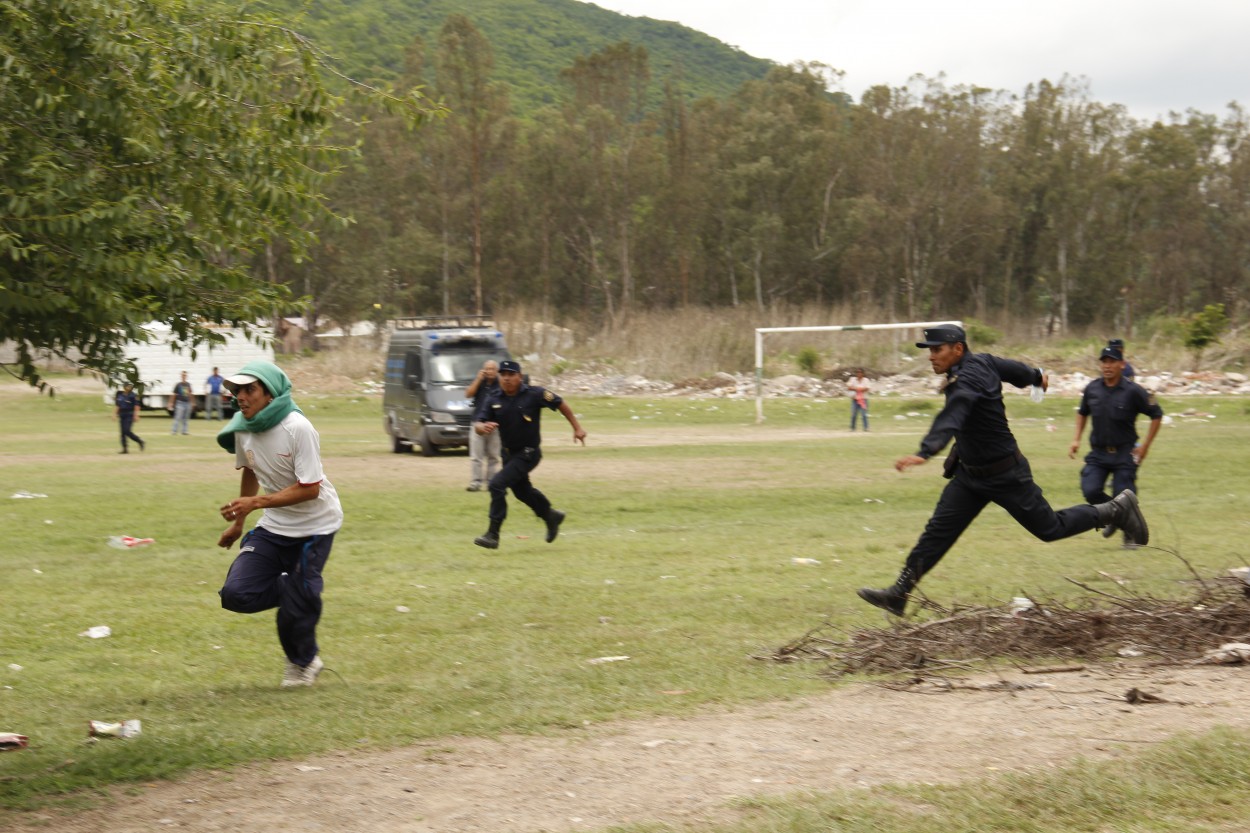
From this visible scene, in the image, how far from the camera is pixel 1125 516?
9.52 metres

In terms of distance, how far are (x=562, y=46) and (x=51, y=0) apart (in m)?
154

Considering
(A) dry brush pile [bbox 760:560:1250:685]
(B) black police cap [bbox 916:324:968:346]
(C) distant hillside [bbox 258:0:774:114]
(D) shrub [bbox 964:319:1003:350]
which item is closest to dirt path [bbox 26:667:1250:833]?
(A) dry brush pile [bbox 760:560:1250:685]

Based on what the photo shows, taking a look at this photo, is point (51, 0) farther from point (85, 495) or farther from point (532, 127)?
point (532, 127)

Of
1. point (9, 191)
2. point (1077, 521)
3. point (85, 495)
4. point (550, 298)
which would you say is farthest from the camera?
point (550, 298)

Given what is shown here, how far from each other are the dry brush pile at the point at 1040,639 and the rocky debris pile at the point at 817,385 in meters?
33.8

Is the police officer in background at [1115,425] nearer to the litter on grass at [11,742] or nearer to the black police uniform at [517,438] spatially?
the black police uniform at [517,438]

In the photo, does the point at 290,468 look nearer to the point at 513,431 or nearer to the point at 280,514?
the point at 280,514

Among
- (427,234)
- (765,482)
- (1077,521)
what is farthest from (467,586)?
(427,234)

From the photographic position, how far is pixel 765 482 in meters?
20.2

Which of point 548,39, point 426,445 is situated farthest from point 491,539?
point 548,39

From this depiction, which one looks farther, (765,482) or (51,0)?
(765,482)

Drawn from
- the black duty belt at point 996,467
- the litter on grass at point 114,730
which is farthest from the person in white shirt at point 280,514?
the black duty belt at point 996,467

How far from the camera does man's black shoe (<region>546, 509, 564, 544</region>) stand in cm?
1348

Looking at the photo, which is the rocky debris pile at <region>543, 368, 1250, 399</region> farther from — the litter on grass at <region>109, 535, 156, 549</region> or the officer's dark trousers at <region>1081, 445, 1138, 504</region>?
the litter on grass at <region>109, 535, 156, 549</region>
